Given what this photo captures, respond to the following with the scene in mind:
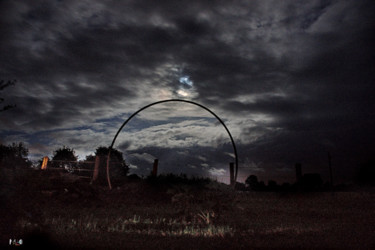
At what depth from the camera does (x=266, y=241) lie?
310 inches

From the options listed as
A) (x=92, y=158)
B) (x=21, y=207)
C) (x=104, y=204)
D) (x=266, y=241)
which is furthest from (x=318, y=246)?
(x=92, y=158)

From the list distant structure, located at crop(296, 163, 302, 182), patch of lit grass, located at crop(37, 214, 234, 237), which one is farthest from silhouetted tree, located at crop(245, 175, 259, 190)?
patch of lit grass, located at crop(37, 214, 234, 237)

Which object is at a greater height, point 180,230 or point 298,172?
point 298,172

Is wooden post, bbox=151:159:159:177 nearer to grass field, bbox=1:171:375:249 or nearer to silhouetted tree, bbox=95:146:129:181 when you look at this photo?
silhouetted tree, bbox=95:146:129:181

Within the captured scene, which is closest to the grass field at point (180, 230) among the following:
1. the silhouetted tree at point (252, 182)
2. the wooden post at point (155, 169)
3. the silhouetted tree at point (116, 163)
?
the wooden post at point (155, 169)

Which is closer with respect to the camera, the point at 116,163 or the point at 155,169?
the point at 155,169

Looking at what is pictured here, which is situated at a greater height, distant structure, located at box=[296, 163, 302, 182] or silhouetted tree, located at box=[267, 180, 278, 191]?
distant structure, located at box=[296, 163, 302, 182]

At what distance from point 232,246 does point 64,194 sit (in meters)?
15.2

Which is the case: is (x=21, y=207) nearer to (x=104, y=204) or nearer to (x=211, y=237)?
(x=211, y=237)

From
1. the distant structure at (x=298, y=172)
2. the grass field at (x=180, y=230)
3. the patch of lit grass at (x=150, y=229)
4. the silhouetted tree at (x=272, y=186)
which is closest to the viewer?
the grass field at (x=180, y=230)

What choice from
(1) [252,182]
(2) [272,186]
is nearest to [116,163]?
(1) [252,182]

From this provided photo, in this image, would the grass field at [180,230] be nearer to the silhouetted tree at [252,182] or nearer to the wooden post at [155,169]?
the wooden post at [155,169]

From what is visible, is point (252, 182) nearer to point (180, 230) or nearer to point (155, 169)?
point (155, 169)

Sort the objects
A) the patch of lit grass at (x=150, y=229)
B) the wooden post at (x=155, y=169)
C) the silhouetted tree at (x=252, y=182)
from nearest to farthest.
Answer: the patch of lit grass at (x=150, y=229) < the wooden post at (x=155, y=169) < the silhouetted tree at (x=252, y=182)
